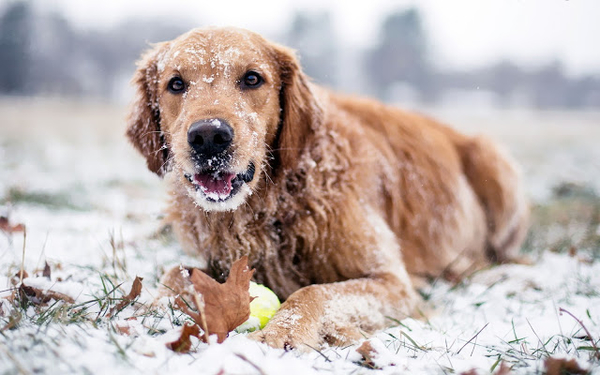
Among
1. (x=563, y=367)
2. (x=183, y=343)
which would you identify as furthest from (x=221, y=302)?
(x=563, y=367)

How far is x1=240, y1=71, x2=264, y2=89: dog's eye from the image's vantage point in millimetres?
2578

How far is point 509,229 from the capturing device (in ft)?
14.5

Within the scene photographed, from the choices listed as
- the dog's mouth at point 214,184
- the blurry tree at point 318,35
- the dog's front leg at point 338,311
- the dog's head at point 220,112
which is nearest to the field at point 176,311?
the dog's front leg at point 338,311

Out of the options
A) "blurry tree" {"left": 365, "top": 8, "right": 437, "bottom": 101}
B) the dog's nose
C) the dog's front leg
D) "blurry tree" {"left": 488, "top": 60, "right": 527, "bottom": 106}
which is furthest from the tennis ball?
"blurry tree" {"left": 365, "top": 8, "right": 437, "bottom": 101}

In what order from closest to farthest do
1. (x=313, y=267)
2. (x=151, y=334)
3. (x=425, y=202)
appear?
(x=151, y=334) < (x=313, y=267) < (x=425, y=202)

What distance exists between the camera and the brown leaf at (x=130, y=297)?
6.55ft

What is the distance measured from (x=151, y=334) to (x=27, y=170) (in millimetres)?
7547

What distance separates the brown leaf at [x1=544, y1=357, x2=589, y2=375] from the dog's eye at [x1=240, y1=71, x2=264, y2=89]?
2.00m

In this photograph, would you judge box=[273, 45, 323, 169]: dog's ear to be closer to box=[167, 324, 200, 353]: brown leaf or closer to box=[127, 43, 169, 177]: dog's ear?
box=[127, 43, 169, 177]: dog's ear

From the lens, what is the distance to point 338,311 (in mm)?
2262

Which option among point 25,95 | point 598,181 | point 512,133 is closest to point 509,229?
point 598,181

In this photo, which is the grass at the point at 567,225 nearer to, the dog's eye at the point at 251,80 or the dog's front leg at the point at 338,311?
the dog's front leg at the point at 338,311

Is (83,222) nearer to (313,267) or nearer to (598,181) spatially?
(313,267)

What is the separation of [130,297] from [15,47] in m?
25.9
